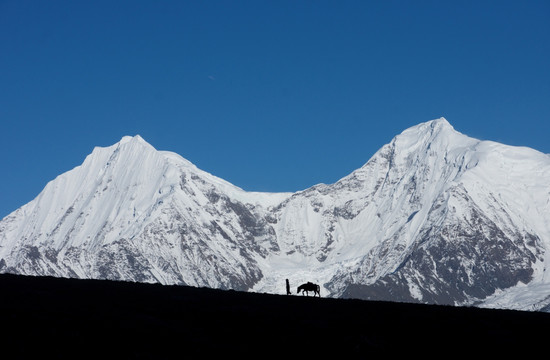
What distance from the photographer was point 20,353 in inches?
1517

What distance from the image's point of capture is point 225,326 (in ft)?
157

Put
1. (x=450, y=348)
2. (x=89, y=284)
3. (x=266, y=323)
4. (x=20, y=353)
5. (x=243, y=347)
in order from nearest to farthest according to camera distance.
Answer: (x=20, y=353) → (x=243, y=347) → (x=450, y=348) → (x=266, y=323) → (x=89, y=284)

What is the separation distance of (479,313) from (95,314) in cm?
2265

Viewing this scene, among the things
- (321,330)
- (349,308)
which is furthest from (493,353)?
(349,308)

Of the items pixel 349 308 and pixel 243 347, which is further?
pixel 349 308

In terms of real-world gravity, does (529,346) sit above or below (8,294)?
below

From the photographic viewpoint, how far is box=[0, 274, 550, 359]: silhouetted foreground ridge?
41.8 metres

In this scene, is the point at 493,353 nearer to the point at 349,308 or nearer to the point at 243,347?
the point at 243,347

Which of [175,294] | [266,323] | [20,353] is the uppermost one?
[175,294]

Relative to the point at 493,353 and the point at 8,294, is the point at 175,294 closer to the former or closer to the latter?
the point at 8,294

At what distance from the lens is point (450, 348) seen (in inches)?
1812

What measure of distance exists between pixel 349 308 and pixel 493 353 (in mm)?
14485

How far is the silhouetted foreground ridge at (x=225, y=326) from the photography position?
137 feet

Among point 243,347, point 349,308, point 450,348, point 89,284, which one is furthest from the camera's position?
point 89,284
